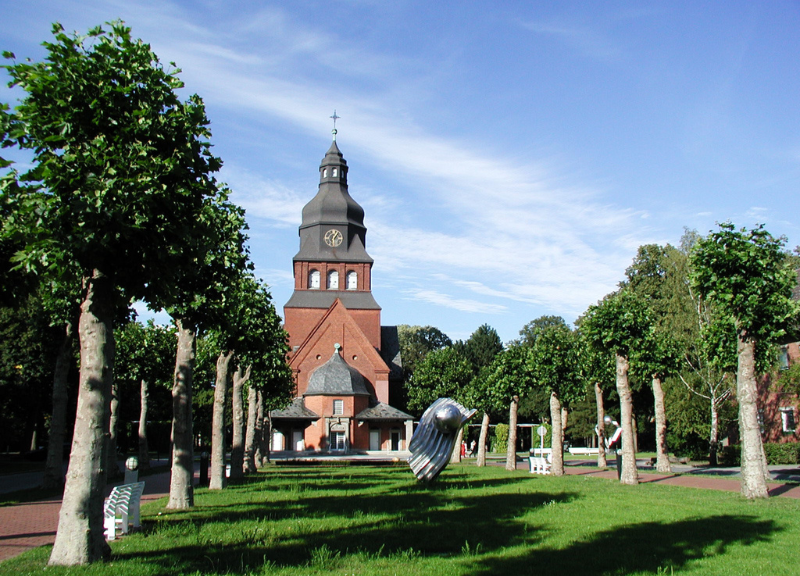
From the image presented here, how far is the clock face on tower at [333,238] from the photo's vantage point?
237 feet

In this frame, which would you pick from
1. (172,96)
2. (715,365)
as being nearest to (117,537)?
(172,96)

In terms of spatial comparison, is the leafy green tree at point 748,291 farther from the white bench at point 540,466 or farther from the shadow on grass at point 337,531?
the white bench at point 540,466

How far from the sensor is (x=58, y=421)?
22281 mm

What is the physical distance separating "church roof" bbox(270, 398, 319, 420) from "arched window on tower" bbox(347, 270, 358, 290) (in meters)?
15.4

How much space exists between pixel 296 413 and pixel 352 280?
1752 cm

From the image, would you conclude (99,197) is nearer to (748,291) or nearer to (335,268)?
(748,291)

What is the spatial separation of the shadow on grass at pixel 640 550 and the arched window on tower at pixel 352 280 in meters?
61.6

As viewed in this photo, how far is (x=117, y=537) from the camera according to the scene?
426 inches

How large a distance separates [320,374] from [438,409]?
42.0 meters

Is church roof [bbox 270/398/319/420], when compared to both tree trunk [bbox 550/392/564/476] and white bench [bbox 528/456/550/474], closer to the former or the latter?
white bench [bbox 528/456/550/474]

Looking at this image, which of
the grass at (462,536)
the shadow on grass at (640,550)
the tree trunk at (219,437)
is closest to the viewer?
the shadow on grass at (640,550)

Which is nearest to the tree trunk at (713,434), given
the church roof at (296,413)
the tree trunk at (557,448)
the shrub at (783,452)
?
the shrub at (783,452)

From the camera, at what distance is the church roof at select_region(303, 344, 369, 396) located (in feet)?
203

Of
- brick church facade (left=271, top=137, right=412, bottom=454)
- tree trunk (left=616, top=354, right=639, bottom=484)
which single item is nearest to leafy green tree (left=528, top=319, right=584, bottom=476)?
tree trunk (left=616, top=354, right=639, bottom=484)
